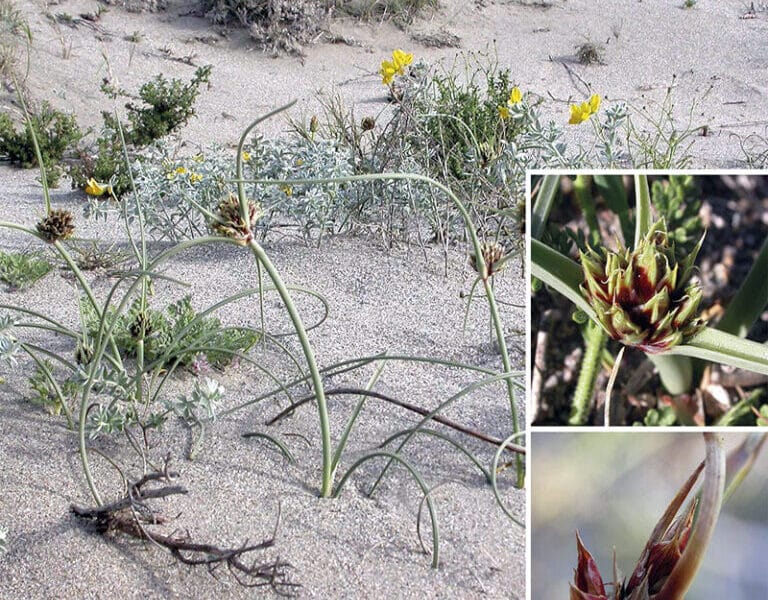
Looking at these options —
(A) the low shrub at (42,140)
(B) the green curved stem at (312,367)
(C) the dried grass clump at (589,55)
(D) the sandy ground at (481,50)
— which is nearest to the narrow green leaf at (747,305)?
(B) the green curved stem at (312,367)

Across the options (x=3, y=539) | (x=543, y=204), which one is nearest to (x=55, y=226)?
(x=3, y=539)

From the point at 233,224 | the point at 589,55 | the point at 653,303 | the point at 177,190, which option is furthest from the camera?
the point at 589,55

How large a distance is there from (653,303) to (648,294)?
1 cm

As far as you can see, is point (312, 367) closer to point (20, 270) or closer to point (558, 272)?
point (558, 272)

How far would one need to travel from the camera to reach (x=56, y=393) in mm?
2125

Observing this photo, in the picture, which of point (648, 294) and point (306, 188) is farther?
point (306, 188)

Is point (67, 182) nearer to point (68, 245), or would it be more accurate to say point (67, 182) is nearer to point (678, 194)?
point (68, 245)

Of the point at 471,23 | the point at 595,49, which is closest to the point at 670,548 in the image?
the point at 595,49

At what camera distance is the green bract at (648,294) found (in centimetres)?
96

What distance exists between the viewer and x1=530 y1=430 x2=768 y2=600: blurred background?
1.00 m

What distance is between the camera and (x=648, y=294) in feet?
3.18

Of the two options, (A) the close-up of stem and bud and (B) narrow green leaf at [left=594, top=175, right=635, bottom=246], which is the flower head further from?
(B) narrow green leaf at [left=594, top=175, right=635, bottom=246]

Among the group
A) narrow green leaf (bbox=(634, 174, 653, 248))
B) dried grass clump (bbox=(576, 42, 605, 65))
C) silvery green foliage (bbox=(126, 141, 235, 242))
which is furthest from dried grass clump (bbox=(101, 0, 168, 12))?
narrow green leaf (bbox=(634, 174, 653, 248))

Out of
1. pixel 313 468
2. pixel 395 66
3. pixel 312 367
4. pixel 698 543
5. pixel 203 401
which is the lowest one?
pixel 313 468
